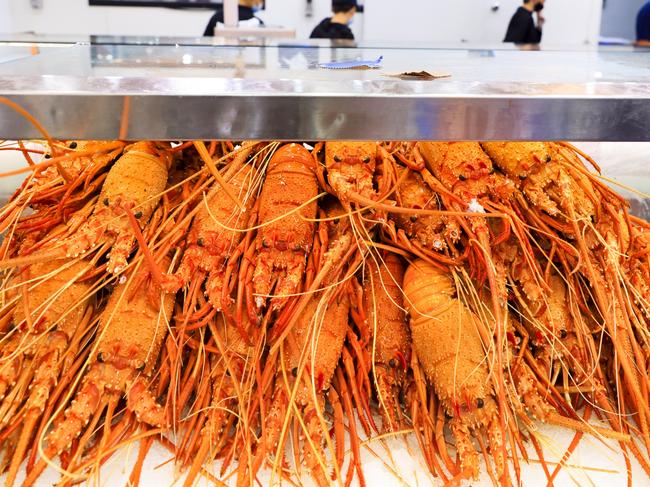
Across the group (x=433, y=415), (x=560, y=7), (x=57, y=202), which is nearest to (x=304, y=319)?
(x=433, y=415)

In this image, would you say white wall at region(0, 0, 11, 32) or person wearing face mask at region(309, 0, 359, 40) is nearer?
person wearing face mask at region(309, 0, 359, 40)

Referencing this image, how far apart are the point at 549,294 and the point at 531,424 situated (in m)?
0.31

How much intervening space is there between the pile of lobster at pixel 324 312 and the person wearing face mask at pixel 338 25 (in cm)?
340

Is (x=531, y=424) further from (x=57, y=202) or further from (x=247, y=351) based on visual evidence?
(x=57, y=202)

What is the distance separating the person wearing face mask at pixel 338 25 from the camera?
4.54 m

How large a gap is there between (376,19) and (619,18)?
3.17 m

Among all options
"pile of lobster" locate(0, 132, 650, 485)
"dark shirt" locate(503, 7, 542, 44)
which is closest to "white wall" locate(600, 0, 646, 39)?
"dark shirt" locate(503, 7, 542, 44)

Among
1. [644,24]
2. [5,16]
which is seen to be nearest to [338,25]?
[644,24]

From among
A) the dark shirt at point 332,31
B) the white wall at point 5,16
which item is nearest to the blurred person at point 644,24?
the dark shirt at point 332,31

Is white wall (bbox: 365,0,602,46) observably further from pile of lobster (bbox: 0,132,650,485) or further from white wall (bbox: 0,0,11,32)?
pile of lobster (bbox: 0,132,650,485)

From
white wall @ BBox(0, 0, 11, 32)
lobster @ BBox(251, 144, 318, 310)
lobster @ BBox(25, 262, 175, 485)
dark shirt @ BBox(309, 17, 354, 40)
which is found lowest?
lobster @ BBox(25, 262, 175, 485)

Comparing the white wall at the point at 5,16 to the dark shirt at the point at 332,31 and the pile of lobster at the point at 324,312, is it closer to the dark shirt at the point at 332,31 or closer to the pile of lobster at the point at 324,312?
the dark shirt at the point at 332,31

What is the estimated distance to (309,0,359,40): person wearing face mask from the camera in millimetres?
4539

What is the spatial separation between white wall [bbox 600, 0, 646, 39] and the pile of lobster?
6.46 m
